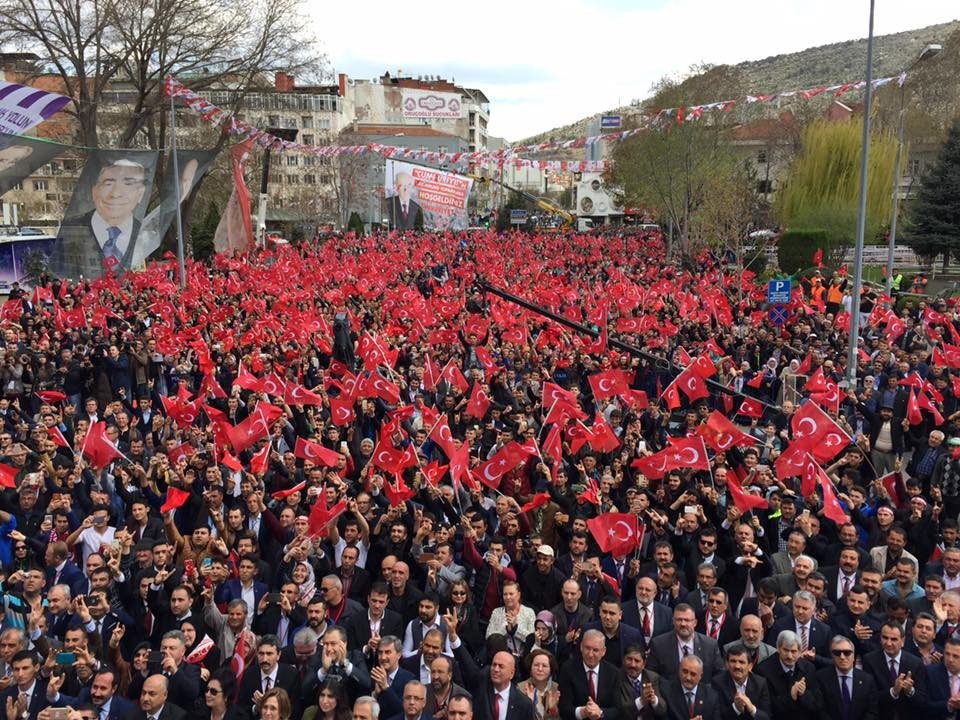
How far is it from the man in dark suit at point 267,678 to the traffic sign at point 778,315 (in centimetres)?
1516

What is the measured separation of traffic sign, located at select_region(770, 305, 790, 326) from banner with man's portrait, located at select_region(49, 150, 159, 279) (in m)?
15.2

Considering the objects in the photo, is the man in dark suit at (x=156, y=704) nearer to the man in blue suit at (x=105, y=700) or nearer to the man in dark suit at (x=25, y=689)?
the man in blue suit at (x=105, y=700)

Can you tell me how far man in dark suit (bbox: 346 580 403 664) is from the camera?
19.0 feet

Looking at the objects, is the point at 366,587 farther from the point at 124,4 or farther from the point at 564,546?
the point at 124,4

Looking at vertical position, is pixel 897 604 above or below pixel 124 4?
below

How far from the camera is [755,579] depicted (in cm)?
A: 643

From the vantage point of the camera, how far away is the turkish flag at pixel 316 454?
8.62 meters

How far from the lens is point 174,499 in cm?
777

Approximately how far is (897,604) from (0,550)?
6.93m

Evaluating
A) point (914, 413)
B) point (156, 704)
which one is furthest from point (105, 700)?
point (914, 413)

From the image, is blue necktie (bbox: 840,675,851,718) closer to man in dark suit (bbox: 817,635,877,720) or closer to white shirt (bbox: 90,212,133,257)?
man in dark suit (bbox: 817,635,877,720)

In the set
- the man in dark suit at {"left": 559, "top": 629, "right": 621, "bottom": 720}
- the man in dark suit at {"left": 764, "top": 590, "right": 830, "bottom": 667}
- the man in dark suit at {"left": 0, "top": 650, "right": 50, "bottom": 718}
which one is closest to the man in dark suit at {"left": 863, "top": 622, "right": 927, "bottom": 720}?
the man in dark suit at {"left": 764, "top": 590, "right": 830, "bottom": 667}

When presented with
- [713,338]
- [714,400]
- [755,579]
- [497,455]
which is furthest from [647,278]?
[755,579]

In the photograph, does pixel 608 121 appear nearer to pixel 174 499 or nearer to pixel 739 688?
pixel 174 499
